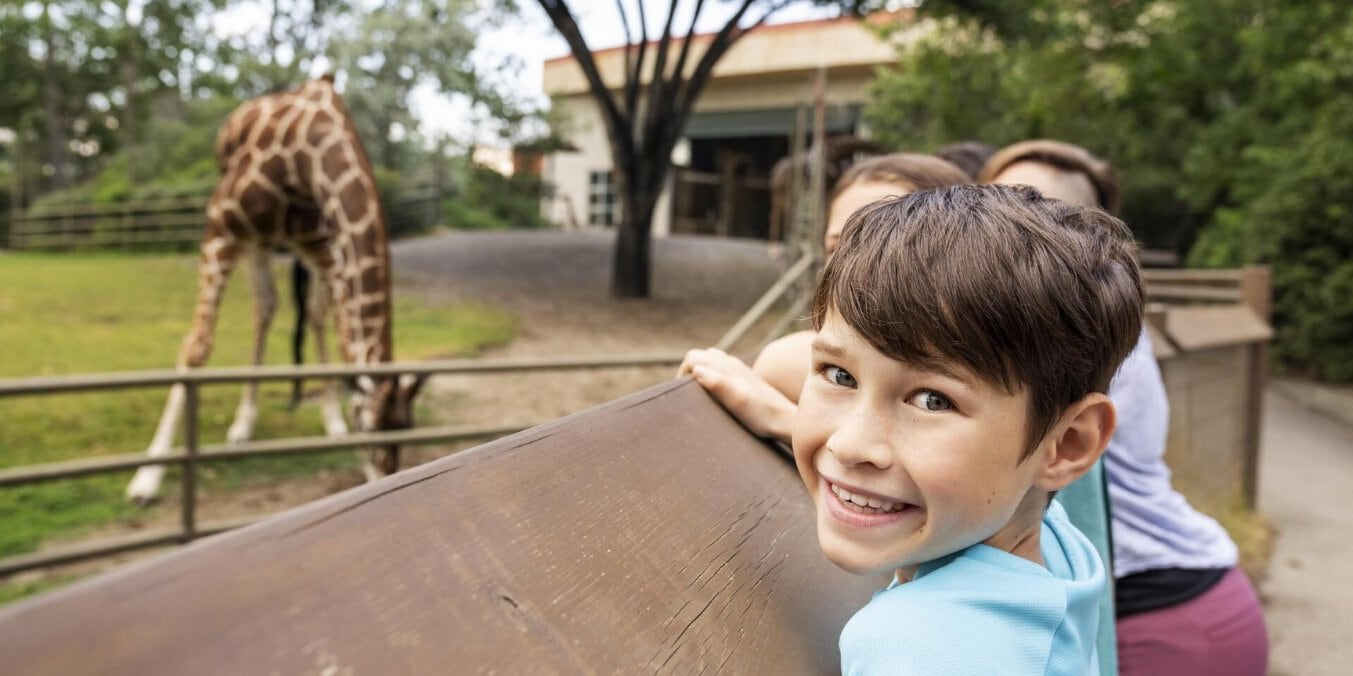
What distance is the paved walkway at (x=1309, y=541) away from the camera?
13.1 feet

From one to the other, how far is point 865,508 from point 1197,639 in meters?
1.16

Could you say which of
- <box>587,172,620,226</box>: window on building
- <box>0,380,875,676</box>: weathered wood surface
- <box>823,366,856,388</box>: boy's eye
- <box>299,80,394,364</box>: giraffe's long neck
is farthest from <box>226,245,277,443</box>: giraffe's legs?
<box>587,172,620,226</box>: window on building

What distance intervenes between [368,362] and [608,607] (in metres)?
4.41

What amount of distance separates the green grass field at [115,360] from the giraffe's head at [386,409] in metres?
1.44

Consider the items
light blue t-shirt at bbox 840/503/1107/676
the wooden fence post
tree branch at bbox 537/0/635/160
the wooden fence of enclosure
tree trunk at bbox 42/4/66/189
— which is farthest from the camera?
tree trunk at bbox 42/4/66/189

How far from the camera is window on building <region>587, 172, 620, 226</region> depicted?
1109 inches

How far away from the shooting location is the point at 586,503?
83cm

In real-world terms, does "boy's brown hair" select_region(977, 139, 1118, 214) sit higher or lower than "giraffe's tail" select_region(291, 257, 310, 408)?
higher

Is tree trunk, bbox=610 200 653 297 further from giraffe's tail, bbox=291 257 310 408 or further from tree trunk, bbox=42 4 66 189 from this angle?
tree trunk, bbox=42 4 66 189

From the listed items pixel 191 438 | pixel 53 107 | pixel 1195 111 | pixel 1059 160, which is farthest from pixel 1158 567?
pixel 53 107

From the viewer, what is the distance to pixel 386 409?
13.9ft

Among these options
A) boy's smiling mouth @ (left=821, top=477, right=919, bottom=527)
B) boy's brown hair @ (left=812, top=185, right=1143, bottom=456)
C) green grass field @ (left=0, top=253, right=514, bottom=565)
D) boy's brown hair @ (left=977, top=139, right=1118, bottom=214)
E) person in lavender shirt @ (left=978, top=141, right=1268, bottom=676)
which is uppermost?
boy's brown hair @ (left=977, top=139, right=1118, bottom=214)

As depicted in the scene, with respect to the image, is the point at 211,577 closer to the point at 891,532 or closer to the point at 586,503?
the point at 586,503

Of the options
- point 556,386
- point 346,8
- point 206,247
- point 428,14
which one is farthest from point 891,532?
point 346,8
